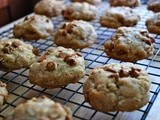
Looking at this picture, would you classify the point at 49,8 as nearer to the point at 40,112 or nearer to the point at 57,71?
the point at 57,71

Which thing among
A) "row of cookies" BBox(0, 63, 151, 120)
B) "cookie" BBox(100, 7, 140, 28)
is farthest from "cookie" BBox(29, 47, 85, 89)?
"cookie" BBox(100, 7, 140, 28)

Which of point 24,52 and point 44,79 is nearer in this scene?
point 44,79

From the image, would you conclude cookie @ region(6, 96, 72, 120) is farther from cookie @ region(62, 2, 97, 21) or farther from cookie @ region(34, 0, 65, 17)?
cookie @ region(34, 0, 65, 17)

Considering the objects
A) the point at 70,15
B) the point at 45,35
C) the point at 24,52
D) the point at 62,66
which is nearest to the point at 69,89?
the point at 62,66

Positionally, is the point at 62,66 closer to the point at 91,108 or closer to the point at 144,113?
the point at 91,108

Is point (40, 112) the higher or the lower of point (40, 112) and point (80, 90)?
the higher

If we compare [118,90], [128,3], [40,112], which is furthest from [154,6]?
[40,112]
